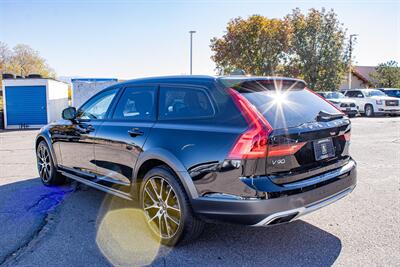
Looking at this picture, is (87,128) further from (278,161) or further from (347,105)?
(347,105)

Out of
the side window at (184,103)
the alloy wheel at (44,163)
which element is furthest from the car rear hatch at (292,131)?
the alloy wheel at (44,163)

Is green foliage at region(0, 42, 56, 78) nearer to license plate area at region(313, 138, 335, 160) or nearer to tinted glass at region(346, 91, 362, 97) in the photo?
tinted glass at region(346, 91, 362, 97)

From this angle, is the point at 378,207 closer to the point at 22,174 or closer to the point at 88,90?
the point at 22,174

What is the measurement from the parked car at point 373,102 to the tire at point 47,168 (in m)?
21.4

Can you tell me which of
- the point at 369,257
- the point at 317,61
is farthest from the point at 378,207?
the point at 317,61

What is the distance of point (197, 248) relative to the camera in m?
3.55

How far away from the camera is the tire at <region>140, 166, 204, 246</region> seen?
342 cm

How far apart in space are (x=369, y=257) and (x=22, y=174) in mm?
6232

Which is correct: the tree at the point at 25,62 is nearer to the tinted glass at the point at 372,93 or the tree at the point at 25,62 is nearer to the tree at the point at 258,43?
the tree at the point at 258,43

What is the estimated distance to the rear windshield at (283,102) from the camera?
3.21m

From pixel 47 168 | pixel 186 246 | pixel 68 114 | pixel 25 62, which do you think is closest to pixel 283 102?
pixel 186 246

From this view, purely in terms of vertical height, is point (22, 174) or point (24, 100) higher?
point (24, 100)

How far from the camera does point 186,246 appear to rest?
11.7 feet

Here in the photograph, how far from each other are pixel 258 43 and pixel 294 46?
3.25 m
